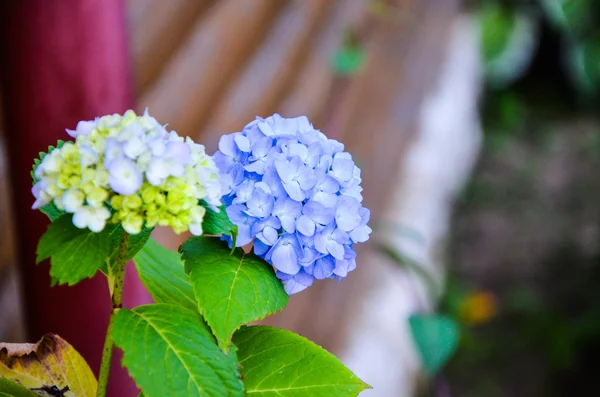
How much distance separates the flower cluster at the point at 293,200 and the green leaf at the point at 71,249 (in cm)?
13

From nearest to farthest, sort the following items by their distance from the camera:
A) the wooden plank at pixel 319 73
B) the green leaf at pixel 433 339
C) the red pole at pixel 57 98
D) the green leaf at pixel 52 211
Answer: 1. the green leaf at pixel 52 211
2. the red pole at pixel 57 98
3. the green leaf at pixel 433 339
4. the wooden plank at pixel 319 73

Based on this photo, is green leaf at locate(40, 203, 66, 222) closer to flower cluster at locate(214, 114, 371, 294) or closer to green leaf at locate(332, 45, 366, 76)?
flower cluster at locate(214, 114, 371, 294)

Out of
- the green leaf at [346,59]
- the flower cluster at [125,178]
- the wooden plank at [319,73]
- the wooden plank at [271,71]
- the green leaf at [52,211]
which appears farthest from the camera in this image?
the green leaf at [346,59]

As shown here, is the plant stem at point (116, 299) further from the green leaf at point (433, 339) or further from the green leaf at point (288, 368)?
the green leaf at point (433, 339)

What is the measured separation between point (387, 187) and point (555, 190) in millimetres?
1470

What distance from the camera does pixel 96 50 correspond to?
1.06 meters

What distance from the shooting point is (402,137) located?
12.5ft

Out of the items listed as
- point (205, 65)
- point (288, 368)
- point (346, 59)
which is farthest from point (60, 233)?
point (346, 59)

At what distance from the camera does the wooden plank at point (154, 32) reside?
1573 millimetres

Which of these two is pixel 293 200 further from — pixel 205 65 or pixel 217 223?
pixel 205 65

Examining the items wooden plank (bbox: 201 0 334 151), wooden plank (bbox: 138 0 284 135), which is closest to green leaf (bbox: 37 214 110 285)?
wooden plank (bbox: 138 0 284 135)

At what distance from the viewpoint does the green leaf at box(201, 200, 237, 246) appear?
0.65m

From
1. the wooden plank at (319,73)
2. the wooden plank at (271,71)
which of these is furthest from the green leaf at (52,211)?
the wooden plank at (319,73)

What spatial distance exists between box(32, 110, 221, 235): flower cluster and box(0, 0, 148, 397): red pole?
0.47m
